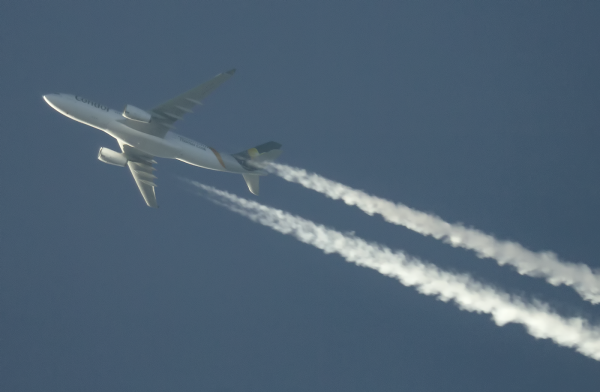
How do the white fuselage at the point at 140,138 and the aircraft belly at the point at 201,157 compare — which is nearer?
the white fuselage at the point at 140,138

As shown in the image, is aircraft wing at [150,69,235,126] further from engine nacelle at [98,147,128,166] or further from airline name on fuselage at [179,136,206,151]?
engine nacelle at [98,147,128,166]

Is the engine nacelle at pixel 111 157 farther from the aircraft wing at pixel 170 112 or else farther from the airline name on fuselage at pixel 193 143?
the airline name on fuselage at pixel 193 143

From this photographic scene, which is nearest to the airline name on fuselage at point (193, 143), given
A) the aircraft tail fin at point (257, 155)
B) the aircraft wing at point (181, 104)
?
the aircraft wing at point (181, 104)

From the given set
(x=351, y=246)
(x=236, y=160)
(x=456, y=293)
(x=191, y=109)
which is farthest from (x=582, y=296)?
(x=191, y=109)

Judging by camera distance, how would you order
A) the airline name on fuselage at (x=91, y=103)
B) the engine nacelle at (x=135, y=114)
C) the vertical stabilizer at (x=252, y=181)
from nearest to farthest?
the engine nacelle at (x=135, y=114), the airline name on fuselage at (x=91, y=103), the vertical stabilizer at (x=252, y=181)

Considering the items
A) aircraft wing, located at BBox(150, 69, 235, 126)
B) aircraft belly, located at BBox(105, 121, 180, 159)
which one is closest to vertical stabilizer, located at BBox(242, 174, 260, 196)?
aircraft belly, located at BBox(105, 121, 180, 159)

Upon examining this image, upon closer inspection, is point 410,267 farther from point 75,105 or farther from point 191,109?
point 75,105

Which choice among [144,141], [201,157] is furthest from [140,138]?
[201,157]

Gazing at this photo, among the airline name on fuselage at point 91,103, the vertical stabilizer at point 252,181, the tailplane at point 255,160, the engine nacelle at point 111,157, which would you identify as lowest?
the engine nacelle at point 111,157
